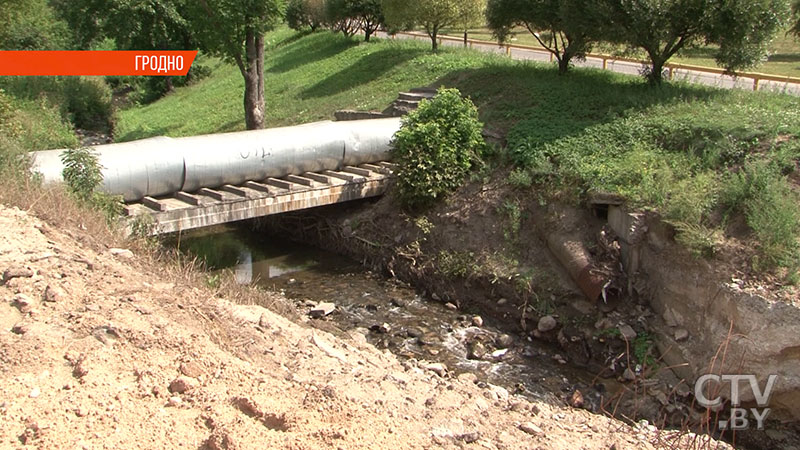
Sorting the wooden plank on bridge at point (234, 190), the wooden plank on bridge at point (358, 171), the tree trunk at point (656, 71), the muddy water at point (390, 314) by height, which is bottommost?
the muddy water at point (390, 314)

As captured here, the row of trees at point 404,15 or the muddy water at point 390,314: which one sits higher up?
the row of trees at point 404,15

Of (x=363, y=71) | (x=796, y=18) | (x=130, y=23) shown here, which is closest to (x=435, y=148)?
(x=363, y=71)

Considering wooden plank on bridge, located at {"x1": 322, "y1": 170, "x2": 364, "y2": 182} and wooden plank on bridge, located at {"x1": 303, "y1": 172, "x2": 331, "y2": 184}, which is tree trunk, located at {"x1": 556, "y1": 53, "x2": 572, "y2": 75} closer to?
wooden plank on bridge, located at {"x1": 322, "y1": 170, "x2": 364, "y2": 182}

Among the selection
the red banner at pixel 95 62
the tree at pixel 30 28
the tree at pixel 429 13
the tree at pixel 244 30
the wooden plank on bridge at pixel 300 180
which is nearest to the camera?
the wooden plank on bridge at pixel 300 180

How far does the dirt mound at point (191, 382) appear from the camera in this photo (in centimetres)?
457

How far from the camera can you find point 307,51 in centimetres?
2698

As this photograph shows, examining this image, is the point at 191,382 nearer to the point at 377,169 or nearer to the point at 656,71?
the point at 377,169

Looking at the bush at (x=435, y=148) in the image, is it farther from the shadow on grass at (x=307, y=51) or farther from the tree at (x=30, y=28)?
the tree at (x=30, y=28)

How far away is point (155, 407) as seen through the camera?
4.79 meters

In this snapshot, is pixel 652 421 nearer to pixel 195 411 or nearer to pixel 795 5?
pixel 195 411

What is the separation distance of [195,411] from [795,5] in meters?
29.1

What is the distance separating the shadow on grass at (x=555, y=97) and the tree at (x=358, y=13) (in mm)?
9330

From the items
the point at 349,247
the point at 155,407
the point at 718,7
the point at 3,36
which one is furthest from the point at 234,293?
the point at 3,36

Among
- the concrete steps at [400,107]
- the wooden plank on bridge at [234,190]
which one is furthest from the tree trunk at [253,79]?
the wooden plank on bridge at [234,190]
